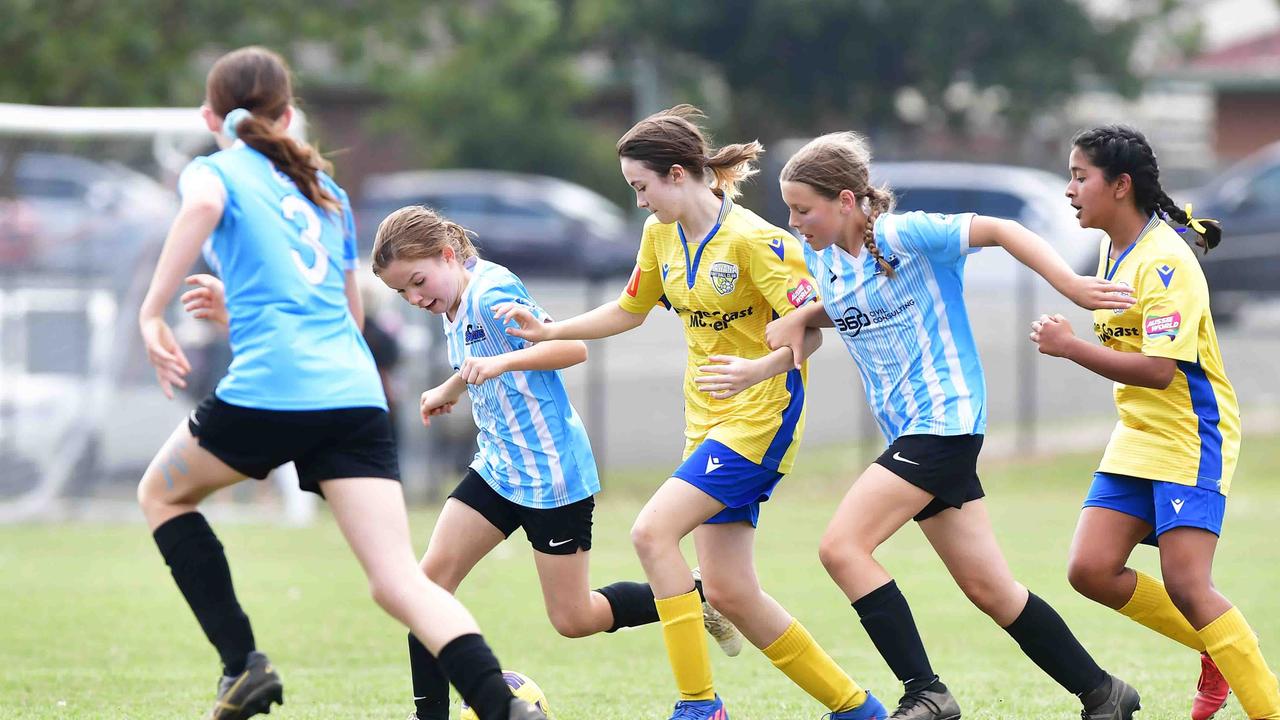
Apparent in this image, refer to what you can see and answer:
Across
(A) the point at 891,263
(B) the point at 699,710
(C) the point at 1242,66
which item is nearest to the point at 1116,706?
(B) the point at 699,710

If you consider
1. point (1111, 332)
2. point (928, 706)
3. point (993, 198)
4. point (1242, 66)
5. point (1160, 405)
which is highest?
point (1242, 66)

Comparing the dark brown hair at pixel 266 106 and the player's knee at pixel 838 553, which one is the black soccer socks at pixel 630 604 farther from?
the dark brown hair at pixel 266 106

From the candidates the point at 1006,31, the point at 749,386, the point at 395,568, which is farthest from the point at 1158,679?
the point at 1006,31

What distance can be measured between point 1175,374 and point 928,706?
123 centimetres

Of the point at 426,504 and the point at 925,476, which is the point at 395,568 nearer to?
the point at 925,476

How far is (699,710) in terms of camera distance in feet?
15.7

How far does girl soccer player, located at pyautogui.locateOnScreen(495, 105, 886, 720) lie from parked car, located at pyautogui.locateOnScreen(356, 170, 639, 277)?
63.6 ft

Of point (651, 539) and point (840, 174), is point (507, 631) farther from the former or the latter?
point (840, 174)

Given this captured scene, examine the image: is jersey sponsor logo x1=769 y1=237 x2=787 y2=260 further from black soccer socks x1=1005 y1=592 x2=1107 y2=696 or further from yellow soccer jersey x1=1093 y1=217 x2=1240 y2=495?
black soccer socks x1=1005 y1=592 x2=1107 y2=696

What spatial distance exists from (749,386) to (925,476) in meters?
0.59

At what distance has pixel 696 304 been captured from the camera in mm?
4949

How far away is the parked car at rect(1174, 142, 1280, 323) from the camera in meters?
17.1

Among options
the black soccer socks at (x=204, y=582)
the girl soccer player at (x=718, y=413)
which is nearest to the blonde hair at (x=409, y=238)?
the girl soccer player at (x=718, y=413)

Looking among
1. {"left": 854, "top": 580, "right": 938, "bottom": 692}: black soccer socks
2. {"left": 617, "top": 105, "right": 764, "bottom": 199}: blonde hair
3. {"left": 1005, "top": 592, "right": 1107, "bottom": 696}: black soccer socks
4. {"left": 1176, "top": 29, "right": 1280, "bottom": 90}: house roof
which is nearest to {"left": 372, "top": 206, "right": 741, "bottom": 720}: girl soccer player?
{"left": 617, "top": 105, "right": 764, "bottom": 199}: blonde hair
